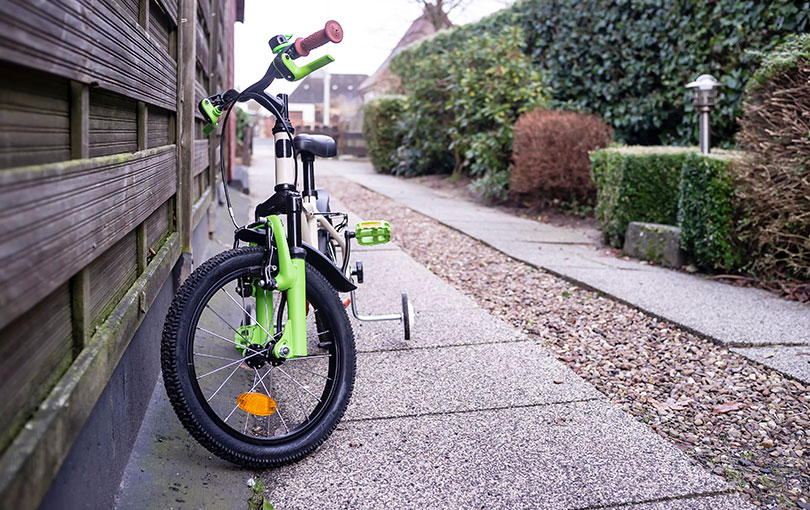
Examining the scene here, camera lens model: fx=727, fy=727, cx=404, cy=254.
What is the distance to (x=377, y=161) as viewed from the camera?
680 inches

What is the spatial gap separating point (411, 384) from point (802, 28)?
544 cm

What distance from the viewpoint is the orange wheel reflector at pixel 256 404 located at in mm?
2453

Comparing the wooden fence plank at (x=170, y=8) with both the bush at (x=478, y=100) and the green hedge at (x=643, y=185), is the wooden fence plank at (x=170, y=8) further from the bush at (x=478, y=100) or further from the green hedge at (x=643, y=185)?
the bush at (x=478, y=100)

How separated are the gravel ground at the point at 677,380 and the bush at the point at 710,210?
1.06 m

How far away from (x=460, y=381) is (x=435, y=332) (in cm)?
82

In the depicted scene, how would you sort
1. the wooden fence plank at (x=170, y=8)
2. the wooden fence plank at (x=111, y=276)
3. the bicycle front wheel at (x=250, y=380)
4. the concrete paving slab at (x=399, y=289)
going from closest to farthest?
the wooden fence plank at (x=111, y=276) < the bicycle front wheel at (x=250, y=380) < the wooden fence plank at (x=170, y=8) < the concrete paving slab at (x=399, y=289)

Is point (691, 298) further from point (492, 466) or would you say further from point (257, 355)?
point (257, 355)

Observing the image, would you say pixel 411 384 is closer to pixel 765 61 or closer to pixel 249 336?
pixel 249 336

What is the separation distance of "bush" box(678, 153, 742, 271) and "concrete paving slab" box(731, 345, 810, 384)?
1681mm

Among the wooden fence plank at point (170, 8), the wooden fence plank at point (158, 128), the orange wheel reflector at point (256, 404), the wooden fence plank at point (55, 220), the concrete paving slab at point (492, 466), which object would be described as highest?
the wooden fence plank at point (170, 8)

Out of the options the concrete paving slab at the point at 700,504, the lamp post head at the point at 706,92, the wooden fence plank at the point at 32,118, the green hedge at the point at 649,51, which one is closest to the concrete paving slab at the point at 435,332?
the concrete paving slab at the point at 700,504

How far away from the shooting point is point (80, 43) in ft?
4.87

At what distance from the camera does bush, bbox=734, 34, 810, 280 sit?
15.6 ft

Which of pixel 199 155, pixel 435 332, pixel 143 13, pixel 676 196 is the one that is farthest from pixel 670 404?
pixel 676 196
